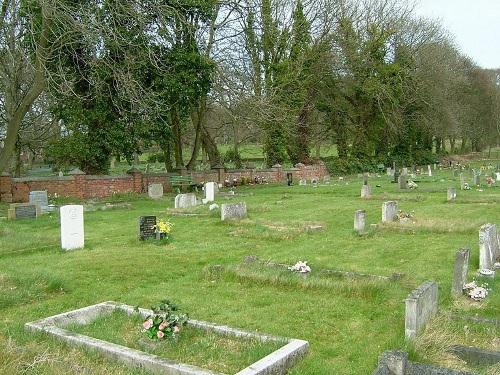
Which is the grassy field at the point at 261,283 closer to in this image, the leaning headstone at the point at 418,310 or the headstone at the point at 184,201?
the leaning headstone at the point at 418,310

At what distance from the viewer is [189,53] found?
27.6 m

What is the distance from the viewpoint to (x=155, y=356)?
5.50 m

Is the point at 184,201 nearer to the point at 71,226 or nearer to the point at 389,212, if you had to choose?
the point at 71,226

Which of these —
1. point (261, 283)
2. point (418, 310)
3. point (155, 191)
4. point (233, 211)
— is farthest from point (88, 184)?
point (418, 310)

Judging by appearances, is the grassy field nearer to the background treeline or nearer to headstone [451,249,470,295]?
headstone [451,249,470,295]

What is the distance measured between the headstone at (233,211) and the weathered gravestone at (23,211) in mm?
7254

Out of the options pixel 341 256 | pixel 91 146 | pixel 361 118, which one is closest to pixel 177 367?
pixel 341 256

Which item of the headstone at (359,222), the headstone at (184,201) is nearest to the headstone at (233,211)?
the headstone at (184,201)

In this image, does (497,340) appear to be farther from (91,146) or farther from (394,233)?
(91,146)

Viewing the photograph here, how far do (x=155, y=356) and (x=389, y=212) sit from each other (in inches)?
441

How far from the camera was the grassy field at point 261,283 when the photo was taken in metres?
5.93

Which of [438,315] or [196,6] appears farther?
[196,6]

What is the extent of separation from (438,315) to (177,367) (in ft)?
11.8

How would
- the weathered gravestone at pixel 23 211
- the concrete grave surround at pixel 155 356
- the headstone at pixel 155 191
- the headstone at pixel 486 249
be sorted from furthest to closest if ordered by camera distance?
the headstone at pixel 155 191 < the weathered gravestone at pixel 23 211 < the headstone at pixel 486 249 < the concrete grave surround at pixel 155 356
